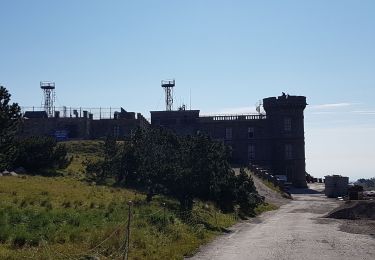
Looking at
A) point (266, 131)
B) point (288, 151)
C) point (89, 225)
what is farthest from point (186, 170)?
point (266, 131)

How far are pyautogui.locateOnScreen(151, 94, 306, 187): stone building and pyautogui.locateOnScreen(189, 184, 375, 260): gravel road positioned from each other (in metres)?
45.3

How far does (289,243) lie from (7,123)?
62.1 ft

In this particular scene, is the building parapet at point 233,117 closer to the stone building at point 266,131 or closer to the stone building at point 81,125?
the stone building at point 266,131

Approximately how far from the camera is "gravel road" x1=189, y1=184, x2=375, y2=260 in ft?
61.5

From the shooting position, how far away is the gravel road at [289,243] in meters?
18.8

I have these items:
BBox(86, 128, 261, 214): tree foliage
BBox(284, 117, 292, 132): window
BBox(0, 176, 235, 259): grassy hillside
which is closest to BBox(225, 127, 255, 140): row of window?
BBox(284, 117, 292, 132): window

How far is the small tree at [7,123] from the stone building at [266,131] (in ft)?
150

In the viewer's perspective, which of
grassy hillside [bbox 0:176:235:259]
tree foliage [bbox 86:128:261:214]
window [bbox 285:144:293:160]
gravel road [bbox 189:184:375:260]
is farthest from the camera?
window [bbox 285:144:293:160]

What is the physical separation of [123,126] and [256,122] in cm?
1949

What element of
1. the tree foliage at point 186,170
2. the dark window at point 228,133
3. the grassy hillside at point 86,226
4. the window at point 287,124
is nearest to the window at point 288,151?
the window at point 287,124

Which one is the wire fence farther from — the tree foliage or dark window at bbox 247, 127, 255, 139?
dark window at bbox 247, 127, 255, 139

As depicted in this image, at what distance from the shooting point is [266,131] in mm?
79562

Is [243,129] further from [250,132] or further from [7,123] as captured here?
[7,123]

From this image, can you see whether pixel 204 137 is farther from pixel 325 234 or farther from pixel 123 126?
pixel 123 126
